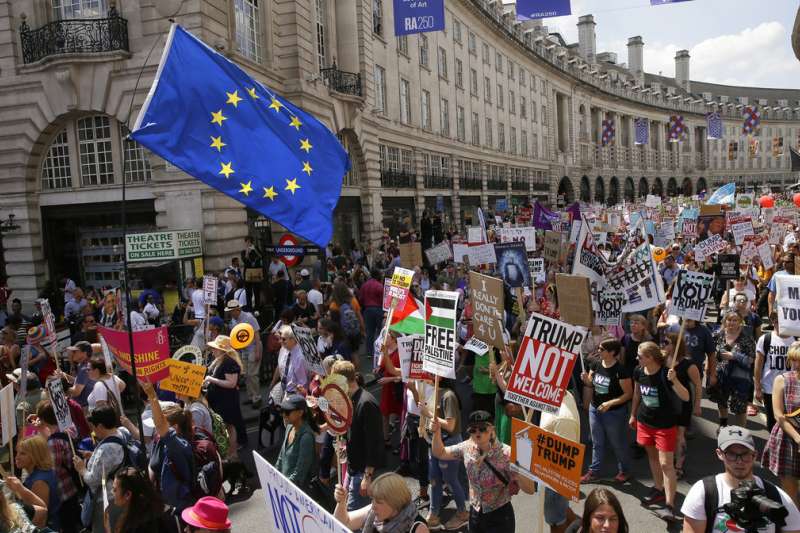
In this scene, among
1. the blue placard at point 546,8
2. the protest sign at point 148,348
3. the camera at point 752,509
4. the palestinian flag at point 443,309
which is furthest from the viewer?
the blue placard at point 546,8

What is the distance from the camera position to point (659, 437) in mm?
5887

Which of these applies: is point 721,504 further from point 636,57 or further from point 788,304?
point 636,57

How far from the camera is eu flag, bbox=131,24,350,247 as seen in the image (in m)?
5.51

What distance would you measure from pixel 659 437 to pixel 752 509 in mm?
2464

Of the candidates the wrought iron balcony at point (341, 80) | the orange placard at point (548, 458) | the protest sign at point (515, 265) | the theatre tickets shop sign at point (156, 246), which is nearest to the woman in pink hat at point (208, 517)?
the orange placard at point (548, 458)

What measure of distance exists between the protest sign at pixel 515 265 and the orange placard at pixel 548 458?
5.63 meters

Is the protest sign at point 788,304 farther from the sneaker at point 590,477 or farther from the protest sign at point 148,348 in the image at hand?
the protest sign at point 148,348

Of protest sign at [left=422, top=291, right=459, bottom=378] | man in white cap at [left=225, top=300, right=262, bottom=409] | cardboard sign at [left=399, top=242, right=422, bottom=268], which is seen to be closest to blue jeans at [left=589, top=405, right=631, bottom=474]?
protest sign at [left=422, top=291, right=459, bottom=378]

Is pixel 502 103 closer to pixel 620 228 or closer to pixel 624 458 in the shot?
pixel 620 228

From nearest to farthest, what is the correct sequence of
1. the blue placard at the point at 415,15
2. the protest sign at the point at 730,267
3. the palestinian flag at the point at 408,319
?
the palestinian flag at the point at 408,319
the protest sign at the point at 730,267
the blue placard at the point at 415,15

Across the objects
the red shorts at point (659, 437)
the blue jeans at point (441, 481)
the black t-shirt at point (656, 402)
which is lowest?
the blue jeans at point (441, 481)

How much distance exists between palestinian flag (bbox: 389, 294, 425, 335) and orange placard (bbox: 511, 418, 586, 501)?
2724mm

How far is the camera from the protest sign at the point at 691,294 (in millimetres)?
6887

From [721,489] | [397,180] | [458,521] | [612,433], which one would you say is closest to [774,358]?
[612,433]
